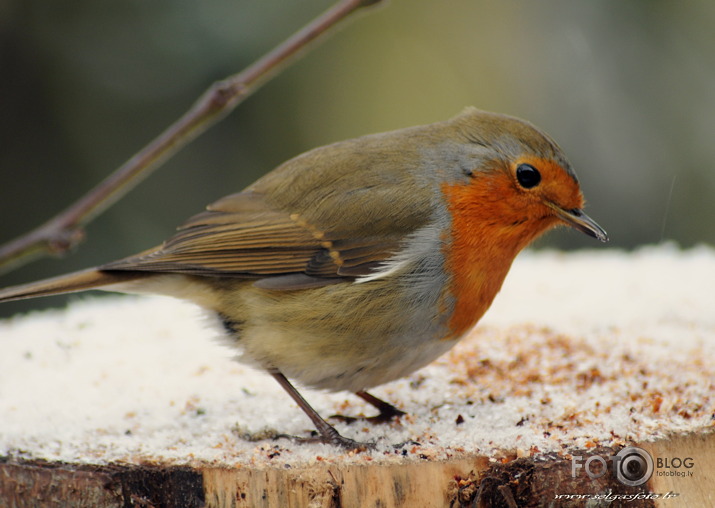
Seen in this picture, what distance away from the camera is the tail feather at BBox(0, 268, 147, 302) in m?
2.99

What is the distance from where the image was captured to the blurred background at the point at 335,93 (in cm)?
604

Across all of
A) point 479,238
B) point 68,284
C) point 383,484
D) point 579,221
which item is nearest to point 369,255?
point 479,238

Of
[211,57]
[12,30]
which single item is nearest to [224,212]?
[211,57]

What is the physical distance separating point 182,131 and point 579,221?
4.69 feet

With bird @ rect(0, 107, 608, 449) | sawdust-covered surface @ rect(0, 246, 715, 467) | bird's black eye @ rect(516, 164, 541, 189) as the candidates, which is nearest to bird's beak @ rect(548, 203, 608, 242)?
bird @ rect(0, 107, 608, 449)

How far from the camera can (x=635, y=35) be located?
21.8 ft

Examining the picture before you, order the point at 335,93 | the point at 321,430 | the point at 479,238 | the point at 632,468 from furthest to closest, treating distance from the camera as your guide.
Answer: the point at 335,93 < the point at 479,238 < the point at 321,430 < the point at 632,468

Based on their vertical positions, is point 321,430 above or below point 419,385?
below

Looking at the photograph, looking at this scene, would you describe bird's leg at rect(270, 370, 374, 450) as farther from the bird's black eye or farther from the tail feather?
the bird's black eye

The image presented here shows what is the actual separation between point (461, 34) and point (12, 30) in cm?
373

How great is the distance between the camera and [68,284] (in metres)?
3.05

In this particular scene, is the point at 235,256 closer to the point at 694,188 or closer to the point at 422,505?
the point at 422,505

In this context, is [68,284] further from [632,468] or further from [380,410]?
[632,468]

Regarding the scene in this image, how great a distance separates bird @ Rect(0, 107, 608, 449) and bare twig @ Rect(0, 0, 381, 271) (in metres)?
0.15
